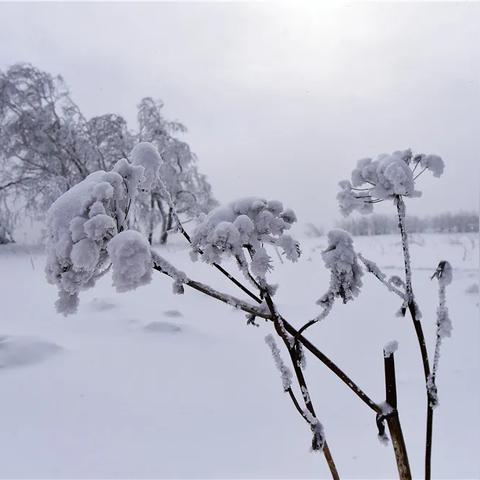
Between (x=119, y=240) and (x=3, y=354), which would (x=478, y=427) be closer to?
(x=119, y=240)

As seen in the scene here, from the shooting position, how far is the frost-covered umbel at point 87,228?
2.52 ft

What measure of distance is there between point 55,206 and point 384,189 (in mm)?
869

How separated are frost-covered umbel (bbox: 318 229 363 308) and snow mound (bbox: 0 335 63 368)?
3015 mm

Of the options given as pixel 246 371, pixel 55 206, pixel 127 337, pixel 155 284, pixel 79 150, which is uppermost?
pixel 79 150

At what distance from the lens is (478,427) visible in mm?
2521

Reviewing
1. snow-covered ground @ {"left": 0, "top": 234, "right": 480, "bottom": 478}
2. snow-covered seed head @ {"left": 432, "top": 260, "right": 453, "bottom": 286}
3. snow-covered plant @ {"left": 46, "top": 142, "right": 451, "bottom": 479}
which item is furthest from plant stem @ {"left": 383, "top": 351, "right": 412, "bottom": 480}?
snow-covered ground @ {"left": 0, "top": 234, "right": 480, "bottom": 478}

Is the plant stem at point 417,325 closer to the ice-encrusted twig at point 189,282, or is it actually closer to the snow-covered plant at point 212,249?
the snow-covered plant at point 212,249

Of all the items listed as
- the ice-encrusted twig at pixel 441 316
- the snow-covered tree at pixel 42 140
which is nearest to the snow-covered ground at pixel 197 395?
the ice-encrusted twig at pixel 441 316

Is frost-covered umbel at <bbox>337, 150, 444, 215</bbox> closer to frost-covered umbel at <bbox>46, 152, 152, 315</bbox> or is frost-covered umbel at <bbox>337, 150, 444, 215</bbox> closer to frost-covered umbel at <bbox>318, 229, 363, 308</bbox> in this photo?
frost-covered umbel at <bbox>318, 229, 363, 308</bbox>

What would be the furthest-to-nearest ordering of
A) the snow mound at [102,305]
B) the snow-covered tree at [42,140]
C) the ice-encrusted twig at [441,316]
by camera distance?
1. the snow-covered tree at [42,140]
2. the snow mound at [102,305]
3. the ice-encrusted twig at [441,316]

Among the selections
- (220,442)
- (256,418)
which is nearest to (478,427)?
(256,418)

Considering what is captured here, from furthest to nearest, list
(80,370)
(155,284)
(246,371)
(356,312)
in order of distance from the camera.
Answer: (155,284)
(356,312)
(246,371)
(80,370)

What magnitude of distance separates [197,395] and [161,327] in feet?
4.73

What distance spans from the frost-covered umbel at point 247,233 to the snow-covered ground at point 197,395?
5.37ft
